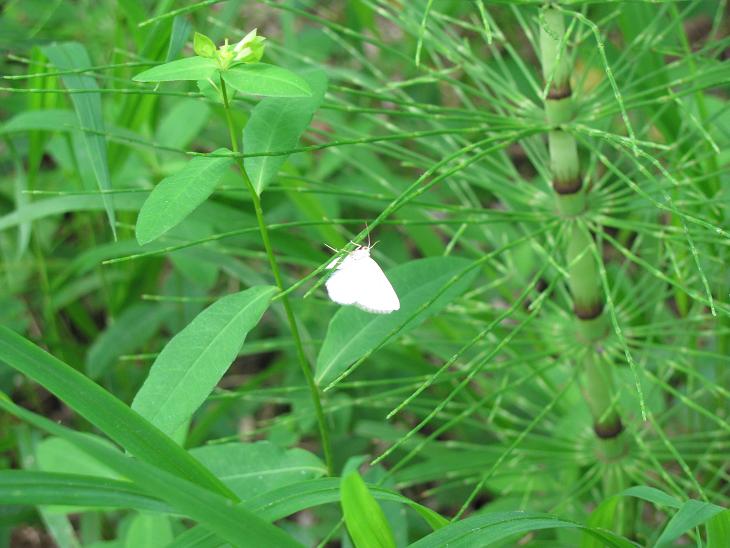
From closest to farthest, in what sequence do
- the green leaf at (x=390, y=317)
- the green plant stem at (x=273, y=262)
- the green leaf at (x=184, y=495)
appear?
the green leaf at (x=184, y=495)
the green plant stem at (x=273, y=262)
the green leaf at (x=390, y=317)

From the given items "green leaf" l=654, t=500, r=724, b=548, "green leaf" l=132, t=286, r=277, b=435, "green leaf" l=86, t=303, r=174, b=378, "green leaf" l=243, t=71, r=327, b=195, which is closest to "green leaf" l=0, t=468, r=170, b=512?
"green leaf" l=132, t=286, r=277, b=435

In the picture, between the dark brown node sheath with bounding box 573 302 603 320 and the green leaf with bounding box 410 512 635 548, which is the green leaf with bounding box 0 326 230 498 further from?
the dark brown node sheath with bounding box 573 302 603 320

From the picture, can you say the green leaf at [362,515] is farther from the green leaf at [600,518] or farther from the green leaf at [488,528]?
the green leaf at [600,518]

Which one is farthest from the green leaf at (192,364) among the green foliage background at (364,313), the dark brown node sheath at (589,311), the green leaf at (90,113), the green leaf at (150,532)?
the dark brown node sheath at (589,311)

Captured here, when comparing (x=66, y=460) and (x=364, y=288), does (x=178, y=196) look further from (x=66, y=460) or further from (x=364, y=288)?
(x=66, y=460)

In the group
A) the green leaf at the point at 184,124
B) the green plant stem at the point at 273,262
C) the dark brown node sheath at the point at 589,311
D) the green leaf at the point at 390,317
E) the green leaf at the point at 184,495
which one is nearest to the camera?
the green leaf at the point at 184,495

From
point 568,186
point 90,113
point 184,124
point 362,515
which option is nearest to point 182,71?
point 90,113
